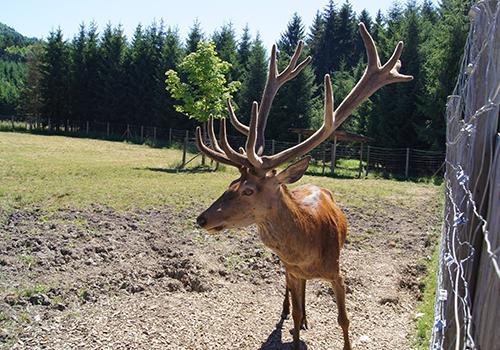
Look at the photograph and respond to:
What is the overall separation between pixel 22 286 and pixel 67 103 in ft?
143

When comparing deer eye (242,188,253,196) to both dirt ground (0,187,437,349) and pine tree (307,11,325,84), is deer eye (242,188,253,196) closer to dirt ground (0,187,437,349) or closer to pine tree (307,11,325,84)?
dirt ground (0,187,437,349)

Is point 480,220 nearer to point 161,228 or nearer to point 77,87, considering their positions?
point 161,228

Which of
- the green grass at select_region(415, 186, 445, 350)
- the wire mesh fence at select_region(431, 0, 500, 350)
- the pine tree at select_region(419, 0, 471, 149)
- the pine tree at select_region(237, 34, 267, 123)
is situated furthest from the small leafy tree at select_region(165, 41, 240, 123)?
the wire mesh fence at select_region(431, 0, 500, 350)

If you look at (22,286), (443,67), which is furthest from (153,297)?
(443,67)

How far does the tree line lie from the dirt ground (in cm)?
1650

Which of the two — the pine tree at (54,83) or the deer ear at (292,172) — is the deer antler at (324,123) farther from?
the pine tree at (54,83)

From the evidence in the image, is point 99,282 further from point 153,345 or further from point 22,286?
point 153,345

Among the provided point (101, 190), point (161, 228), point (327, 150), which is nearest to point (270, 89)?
point (161, 228)

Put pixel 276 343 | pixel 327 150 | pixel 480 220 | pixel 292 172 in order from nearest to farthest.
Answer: pixel 480 220
pixel 292 172
pixel 276 343
pixel 327 150

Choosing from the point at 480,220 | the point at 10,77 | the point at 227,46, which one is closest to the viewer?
the point at 480,220

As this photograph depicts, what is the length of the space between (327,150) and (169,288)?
76.8ft

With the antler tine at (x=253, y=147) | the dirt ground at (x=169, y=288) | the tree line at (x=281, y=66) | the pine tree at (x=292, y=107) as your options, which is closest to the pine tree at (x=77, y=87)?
the tree line at (x=281, y=66)

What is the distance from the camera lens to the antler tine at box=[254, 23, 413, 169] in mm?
4035

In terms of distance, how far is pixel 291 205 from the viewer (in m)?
4.02
